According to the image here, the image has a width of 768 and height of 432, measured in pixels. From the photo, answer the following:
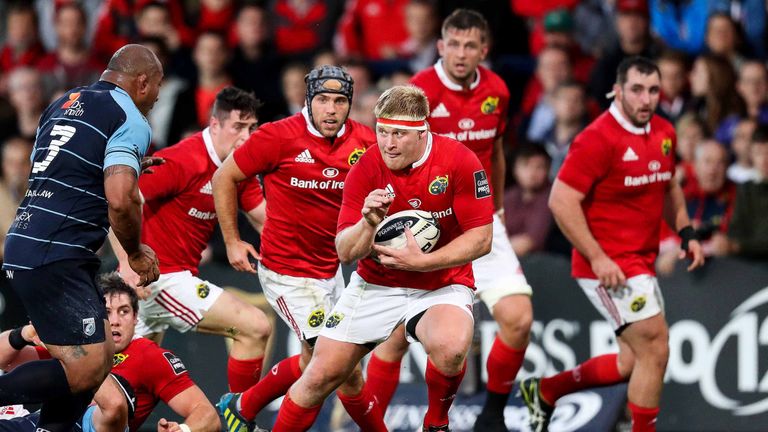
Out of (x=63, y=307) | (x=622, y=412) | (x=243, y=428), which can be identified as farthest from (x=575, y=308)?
(x=63, y=307)

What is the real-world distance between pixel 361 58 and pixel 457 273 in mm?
5796

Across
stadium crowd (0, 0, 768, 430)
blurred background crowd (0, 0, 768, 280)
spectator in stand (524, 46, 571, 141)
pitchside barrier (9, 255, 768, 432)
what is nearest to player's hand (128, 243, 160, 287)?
pitchside barrier (9, 255, 768, 432)

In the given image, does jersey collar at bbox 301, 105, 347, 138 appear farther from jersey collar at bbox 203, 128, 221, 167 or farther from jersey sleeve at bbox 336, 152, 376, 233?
jersey sleeve at bbox 336, 152, 376, 233

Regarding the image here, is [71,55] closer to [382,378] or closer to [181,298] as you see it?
[181,298]

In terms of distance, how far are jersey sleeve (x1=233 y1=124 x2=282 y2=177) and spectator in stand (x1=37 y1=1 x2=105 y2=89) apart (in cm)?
611

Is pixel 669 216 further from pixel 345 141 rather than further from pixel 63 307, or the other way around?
pixel 63 307

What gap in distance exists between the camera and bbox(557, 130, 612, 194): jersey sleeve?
9430 mm

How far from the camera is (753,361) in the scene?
10891mm

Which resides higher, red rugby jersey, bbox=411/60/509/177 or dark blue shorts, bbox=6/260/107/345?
red rugby jersey, bbox=411/60/509/177

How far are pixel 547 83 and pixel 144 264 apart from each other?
617 centimetres

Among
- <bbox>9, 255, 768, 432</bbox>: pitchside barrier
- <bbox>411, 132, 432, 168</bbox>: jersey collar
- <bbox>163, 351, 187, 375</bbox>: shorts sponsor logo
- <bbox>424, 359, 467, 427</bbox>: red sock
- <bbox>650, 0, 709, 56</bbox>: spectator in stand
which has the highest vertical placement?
<bbox>650, 0, 709, 56</bbox>: spectator in stand

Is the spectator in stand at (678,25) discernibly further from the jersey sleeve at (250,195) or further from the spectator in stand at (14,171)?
the spectator in stand at (14,171)

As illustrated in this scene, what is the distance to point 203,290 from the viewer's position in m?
9.46

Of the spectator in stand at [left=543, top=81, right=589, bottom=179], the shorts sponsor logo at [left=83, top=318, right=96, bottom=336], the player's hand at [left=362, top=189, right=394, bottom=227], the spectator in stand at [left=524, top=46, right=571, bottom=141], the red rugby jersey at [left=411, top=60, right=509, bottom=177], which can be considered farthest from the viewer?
the spectator in stand at [left=524, top=46, right=571, bottom=141]
